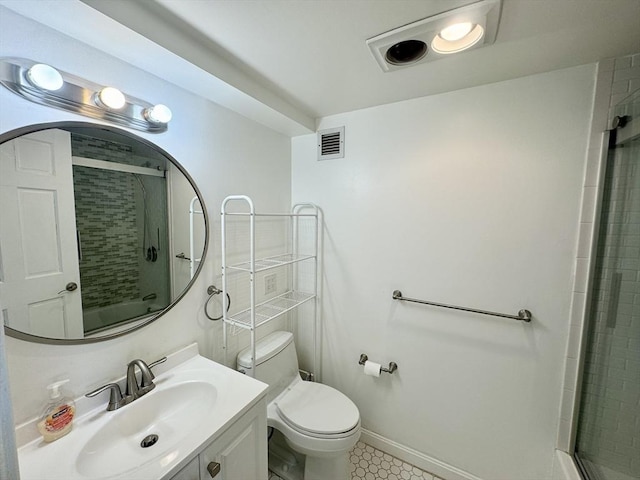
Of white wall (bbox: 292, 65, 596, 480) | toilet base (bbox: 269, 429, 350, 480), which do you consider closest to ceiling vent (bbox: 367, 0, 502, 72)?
white wall (bbox: 292, 65, 596, 480)

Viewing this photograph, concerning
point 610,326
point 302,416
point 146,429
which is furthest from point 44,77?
point 610,326

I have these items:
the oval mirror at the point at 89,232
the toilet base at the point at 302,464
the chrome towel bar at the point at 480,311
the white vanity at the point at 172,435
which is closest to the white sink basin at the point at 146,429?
the white vanity at the point at 172,435

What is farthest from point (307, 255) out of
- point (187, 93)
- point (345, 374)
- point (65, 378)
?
point (65, 378)

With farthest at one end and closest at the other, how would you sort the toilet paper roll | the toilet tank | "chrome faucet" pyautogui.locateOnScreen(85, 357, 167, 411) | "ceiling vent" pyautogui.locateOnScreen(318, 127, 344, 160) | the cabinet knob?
"ceiling vent" pyautogui.locateOnScreen(318, 127, 344, 160), the toilet paper roll, the toilet tank, "chrome faucet" pyautogui.locateOnScreen(85, 357, 167, 411), the cabinet knob

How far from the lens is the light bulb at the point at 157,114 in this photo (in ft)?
3.71

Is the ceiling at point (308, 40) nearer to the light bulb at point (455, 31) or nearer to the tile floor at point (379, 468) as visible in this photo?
the light bulb at point (455, 31)

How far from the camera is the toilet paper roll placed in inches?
66.9

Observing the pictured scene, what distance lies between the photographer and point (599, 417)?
127 centimetres

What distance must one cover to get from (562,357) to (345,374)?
49.5 inches

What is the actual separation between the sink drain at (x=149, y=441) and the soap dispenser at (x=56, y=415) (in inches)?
9.7

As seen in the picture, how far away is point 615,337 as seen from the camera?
4.03ft

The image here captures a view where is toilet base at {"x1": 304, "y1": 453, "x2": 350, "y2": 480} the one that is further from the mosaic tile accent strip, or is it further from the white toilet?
the mosaic tile accent strip

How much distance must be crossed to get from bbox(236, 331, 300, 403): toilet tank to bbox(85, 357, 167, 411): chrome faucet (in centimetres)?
52

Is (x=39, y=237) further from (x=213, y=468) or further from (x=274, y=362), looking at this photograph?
(x=274, y=362)
